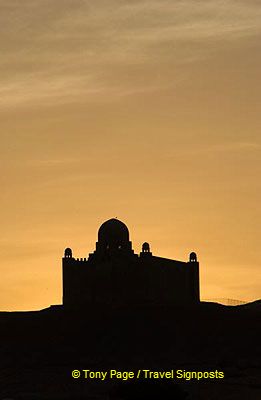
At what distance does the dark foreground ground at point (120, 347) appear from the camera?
75688 mm

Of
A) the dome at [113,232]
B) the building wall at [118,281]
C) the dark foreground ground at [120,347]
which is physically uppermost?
the dome at [113,232]

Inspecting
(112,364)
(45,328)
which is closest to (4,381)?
(112,364)

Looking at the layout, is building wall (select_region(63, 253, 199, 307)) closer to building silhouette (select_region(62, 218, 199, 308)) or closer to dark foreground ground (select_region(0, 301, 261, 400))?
building silhouette (select_region(62, 218, 199, 308))

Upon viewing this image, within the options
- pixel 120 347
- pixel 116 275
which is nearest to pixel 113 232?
pixel 116 275

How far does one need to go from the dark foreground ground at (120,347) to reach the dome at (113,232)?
22.0 feet

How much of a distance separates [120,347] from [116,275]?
37.1 ft

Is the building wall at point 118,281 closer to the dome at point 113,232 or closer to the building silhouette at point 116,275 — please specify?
the building silhouette at point 116,275

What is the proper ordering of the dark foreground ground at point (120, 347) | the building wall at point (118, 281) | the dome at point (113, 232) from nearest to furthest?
the dark foreground ground at point (120, 347) < the building wall at point (118, 281) < the dome at point (113, 232)

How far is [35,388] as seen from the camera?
7594cm

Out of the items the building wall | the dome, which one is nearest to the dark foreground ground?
the building wall

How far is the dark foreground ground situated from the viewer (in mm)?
75688

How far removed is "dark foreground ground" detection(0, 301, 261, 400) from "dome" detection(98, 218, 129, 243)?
6.71 meters

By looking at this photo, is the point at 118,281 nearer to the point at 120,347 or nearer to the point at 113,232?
the point at 113,232

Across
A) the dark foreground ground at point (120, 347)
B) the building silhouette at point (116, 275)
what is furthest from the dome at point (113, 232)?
the dark foreground ground at point (120, 347)
